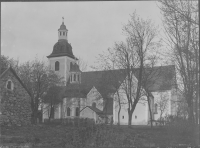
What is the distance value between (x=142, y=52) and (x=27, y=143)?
4.36 meters

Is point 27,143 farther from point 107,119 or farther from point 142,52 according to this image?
point 142,52

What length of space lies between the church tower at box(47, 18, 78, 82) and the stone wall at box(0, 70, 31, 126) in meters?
1.48

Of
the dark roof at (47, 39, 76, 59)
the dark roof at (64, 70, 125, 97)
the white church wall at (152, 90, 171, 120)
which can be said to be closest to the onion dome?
the dark roof at (64, 70, 125, 97)

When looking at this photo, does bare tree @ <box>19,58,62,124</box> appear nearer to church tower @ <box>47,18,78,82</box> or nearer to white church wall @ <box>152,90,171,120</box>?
church tower @ <box>47,18,78,82</box>

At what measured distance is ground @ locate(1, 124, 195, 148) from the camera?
23.7 ft

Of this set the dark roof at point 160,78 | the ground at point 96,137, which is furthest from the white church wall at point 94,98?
the dark roof at point 160,78

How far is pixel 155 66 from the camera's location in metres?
8.89

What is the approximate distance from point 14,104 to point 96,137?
131 inches

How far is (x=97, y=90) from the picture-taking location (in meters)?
9.43

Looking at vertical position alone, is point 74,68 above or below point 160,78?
above

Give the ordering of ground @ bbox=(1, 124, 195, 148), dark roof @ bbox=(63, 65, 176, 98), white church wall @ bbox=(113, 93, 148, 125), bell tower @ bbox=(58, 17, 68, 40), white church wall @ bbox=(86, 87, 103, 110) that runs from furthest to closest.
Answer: white church wall @ bbox=(86, 87, 103, 110) < dark roof @ bbox=(63, 65, 176, 98) < white church wall @ bbox=(113, 93, 148, 125) < bell tower @ bbox=(58, 17, 68, 40) < ground @ bbox=(1, 124, 195, 148)

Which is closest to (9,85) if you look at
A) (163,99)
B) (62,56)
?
(62,56)

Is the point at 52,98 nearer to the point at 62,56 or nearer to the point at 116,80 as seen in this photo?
the point at 62,56

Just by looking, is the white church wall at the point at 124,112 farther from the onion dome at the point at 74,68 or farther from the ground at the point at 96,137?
the onion dome at the point at 74,68
